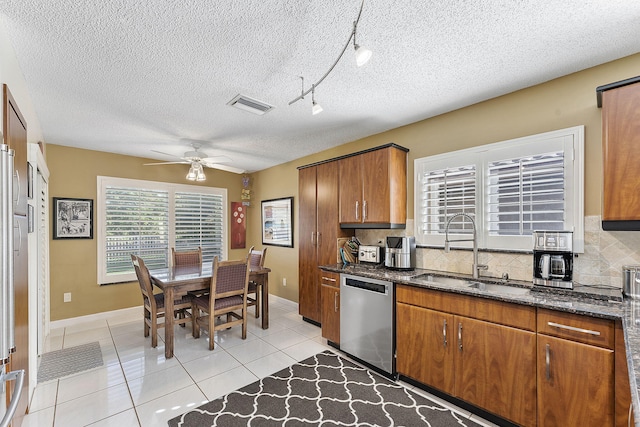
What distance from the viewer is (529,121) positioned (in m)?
2.44

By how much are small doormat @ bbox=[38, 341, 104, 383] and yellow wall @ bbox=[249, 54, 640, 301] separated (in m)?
3.47

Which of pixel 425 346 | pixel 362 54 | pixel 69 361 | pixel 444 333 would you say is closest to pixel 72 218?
pixel 69 361

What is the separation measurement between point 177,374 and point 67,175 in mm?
3304

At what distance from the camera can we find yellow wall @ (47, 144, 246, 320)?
13.1 feet

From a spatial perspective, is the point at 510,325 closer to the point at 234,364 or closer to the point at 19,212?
the point at 234,364

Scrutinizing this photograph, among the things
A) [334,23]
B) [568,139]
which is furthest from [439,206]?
[334,23]

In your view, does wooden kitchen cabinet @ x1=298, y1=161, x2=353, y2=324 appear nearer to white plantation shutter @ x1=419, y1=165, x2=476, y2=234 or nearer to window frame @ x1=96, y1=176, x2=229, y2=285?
white plantation shutter @ x1=419, y1=165, x2=476, y2=234

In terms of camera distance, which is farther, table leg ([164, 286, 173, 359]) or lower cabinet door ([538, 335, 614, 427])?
table leg ([164, 286, 173, 359])

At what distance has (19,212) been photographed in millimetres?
1731

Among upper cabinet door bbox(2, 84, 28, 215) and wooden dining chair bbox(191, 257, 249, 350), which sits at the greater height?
upper cabinet door bbox(2, 84, 28, 215)

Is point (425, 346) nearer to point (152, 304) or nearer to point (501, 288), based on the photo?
point (501, 288)

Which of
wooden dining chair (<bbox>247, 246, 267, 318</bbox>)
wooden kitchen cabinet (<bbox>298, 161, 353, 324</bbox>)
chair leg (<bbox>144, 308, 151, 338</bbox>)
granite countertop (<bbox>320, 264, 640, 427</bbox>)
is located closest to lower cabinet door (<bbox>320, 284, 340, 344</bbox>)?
wooden kitchen cabinet (<bbox>298, 161, 353, 324</bbox>)

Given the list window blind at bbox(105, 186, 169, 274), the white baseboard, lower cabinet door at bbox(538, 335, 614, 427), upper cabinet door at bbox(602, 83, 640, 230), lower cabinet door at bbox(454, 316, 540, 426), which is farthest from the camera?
window blind at bbox(105, 186, 169, 274)

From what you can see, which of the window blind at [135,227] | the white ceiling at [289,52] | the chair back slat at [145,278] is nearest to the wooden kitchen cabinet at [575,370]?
the white ceiling at [289,52]
